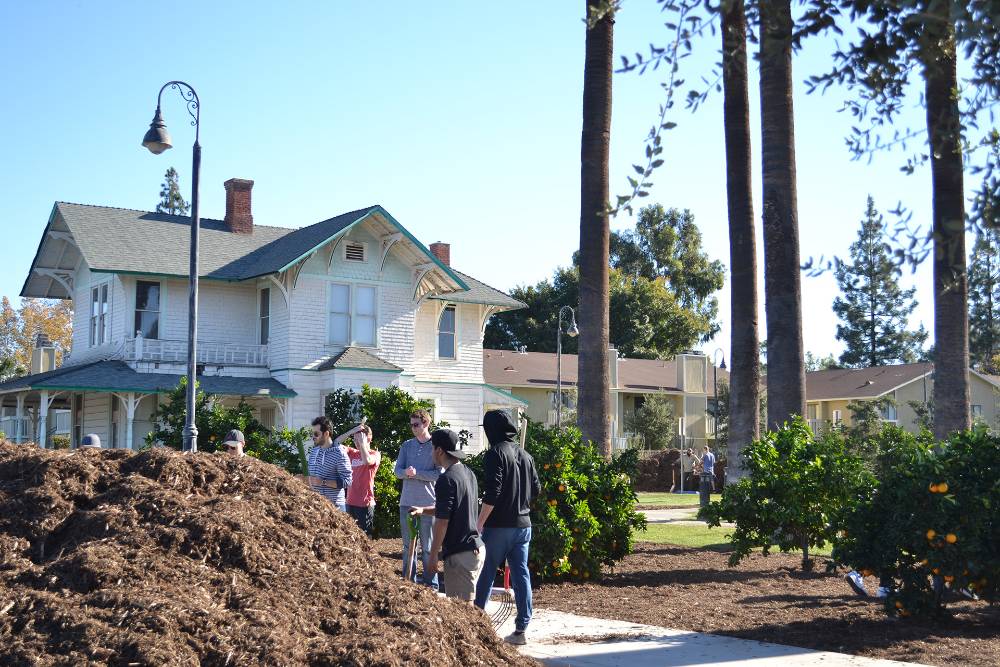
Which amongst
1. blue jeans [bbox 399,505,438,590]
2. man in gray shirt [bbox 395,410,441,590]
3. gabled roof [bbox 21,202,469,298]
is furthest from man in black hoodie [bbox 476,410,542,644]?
gabled roof [bbox 21,202,469,298]

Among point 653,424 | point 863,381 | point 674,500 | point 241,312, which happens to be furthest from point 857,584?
point 863,381

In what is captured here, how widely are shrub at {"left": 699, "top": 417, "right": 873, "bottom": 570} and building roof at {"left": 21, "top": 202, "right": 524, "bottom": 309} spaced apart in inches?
716

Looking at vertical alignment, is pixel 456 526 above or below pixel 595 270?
below

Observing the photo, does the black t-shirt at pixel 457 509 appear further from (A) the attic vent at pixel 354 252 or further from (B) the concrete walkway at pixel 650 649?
(A) the attic vent at pixel 354 252

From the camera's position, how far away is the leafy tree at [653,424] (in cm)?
5206

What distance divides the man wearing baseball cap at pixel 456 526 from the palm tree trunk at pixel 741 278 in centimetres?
826

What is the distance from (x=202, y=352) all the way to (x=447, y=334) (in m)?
8.01

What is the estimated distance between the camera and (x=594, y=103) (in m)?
16.0

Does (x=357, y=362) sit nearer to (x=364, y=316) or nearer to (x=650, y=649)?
(x=364, y=316)

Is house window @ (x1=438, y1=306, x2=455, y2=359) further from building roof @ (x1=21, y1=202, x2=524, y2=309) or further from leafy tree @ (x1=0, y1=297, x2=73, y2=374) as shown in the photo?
leafy tree @ (x1=0, y1=297, x2=73, y2=374)

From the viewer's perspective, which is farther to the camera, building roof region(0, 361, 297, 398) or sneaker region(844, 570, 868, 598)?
building roof region(0, 361, 297, 398)

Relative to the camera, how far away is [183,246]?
31.2m

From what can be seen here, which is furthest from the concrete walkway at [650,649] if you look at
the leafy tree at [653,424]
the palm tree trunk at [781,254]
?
the leafy tree at [653,424]

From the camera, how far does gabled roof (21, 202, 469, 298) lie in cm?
2942
